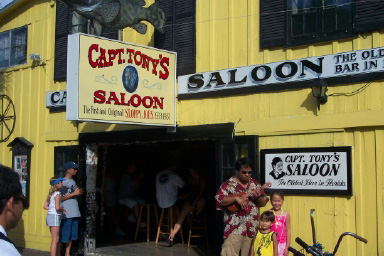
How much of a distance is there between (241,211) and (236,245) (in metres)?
0.43

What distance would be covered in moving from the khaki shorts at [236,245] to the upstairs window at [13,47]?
25.2ft

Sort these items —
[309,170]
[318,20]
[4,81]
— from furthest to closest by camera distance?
[4,81] < [318,20] < [309,170]

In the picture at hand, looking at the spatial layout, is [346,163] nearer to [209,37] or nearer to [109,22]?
[209,37]

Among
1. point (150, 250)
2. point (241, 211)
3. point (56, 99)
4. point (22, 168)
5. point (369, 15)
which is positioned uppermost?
point (369, 15)

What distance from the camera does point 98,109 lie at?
8289 millimetres

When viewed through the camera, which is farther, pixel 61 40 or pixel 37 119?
pixel 37 119

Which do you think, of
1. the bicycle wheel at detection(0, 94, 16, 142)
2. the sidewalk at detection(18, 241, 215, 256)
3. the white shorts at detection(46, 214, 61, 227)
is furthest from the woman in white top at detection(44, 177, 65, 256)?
the bicycle wheel at detection(0, 94, 16, 142)

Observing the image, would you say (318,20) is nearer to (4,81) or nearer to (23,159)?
(23,159)

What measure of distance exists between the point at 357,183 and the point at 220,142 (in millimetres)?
2350

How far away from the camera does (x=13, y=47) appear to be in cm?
1305

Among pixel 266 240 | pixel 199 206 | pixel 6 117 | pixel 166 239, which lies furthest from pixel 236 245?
pixel 6 117

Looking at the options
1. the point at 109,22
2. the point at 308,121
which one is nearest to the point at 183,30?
the point at 109,22

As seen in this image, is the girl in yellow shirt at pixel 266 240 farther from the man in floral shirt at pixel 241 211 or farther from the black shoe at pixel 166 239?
the black shoe at pixel 166 239

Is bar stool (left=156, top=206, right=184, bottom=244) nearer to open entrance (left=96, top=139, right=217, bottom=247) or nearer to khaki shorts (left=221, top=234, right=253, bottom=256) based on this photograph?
open entrance (left=96, top=139, right=217, bottom=247)
